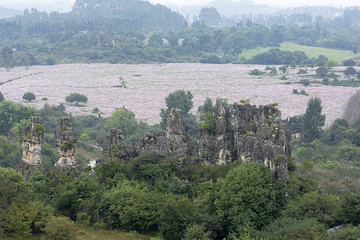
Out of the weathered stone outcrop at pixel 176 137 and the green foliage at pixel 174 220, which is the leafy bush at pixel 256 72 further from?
the green foliage at pixel 174 220

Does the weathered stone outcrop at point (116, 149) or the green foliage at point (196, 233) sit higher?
the weathered stone outcrop at point (116, 149)

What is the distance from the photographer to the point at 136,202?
3819 centimetres

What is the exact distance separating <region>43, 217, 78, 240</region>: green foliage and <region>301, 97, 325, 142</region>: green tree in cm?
6004

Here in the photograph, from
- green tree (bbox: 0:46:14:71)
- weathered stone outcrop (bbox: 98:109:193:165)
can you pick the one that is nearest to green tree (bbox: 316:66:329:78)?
green tree (bbox: 0:46:14:71)

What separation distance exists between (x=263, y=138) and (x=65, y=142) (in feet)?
59.0

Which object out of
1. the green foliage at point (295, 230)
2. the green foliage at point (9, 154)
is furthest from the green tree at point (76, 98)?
the green foliage at point (295, 230)

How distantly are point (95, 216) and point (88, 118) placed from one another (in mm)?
67770

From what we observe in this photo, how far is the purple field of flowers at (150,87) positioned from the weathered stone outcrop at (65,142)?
6509cm

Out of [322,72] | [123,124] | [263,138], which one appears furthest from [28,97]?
[322,72]

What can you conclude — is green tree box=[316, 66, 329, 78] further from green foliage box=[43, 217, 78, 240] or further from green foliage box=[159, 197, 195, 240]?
green foliage box=[43, 217, 78, 240]

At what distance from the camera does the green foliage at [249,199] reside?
115 ft

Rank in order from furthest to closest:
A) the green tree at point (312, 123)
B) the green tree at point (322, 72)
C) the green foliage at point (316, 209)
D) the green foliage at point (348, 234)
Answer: the green tree at point (322, 72), the green tree at point (312, 123), the green foliage at point (316, 209), the green foliage at point (348, 234)

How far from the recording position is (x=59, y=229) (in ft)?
110

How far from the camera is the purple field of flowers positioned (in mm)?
128000
